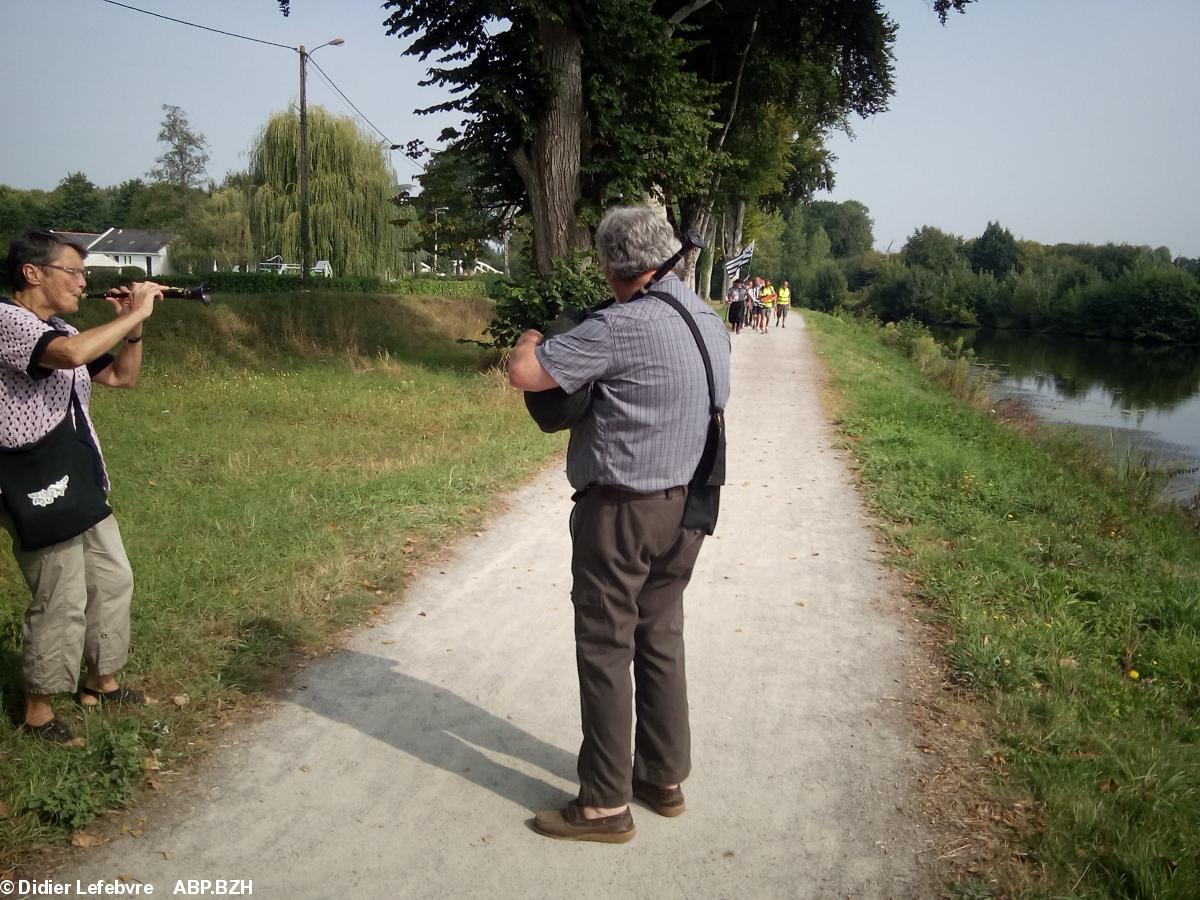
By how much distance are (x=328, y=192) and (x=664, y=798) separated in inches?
1543

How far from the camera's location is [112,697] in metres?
3.71

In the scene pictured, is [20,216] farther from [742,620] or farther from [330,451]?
[742,620]

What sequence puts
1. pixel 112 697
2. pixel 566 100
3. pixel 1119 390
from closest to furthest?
pixel 112 697
pixel 566 100
pixel 1119 390

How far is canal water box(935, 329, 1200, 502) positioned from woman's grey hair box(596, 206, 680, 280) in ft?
36.0

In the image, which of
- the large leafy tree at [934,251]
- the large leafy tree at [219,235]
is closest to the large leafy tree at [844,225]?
the large leafy tree at [934,251]

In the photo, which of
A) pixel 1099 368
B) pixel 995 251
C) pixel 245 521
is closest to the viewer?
pixel 245 521

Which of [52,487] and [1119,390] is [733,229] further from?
[52,487]

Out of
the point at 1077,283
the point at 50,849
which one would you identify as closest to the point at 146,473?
the point at 50,849

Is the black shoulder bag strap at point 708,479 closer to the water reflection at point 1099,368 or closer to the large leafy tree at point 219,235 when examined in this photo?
the water reflection at point 1099,368

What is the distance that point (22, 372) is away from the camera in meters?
3.19

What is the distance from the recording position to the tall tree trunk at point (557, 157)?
540 inches

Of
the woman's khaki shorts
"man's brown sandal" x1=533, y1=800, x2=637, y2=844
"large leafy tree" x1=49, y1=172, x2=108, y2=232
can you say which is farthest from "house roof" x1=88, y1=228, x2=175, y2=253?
"man's brown sandal" x1=533, y1=800, x2=637, y2=844

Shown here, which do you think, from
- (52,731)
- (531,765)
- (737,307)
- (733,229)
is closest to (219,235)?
(733,229)

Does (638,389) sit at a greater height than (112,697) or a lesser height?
greater
